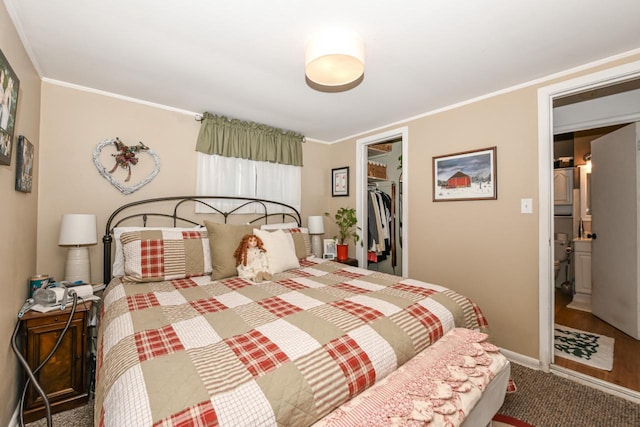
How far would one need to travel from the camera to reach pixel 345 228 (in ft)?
12.3

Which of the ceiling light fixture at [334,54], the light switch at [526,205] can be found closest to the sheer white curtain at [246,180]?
the ceiling light fixture at [334,54]

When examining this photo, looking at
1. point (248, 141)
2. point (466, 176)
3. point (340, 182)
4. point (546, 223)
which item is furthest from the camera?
point (340, 182)

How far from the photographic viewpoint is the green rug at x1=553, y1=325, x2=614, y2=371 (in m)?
2.29

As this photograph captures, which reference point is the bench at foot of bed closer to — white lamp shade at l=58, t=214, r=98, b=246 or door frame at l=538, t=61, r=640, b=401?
door frame at l=538, t=61, r=640, b=401

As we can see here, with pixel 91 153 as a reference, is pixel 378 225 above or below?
below

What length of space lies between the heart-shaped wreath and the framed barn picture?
288cm

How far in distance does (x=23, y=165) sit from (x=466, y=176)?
11.2ft

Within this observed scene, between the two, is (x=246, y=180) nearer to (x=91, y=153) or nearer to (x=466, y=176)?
(x=91, y=153)

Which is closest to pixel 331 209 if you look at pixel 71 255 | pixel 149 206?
pixel 149 206

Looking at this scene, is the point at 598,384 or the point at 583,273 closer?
the point at 598,384

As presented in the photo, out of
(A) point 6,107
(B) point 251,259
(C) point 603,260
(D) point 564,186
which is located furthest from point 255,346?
(D) point 564,186

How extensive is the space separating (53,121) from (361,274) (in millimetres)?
2849

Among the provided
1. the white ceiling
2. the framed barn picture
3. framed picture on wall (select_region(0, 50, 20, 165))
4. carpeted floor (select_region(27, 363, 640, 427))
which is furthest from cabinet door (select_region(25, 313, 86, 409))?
the framed barn picture

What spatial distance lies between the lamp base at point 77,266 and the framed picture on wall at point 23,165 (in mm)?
552
